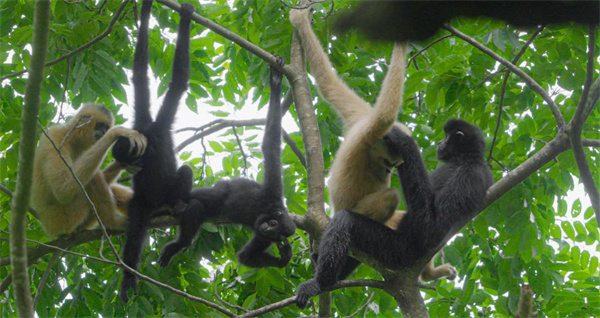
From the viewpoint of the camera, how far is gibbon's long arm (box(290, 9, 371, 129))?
24.9 ft

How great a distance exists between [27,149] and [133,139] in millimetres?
4118

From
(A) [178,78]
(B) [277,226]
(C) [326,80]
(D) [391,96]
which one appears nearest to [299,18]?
(C) [326,80]

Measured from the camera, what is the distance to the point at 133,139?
7090 millimetres

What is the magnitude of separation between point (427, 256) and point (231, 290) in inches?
151

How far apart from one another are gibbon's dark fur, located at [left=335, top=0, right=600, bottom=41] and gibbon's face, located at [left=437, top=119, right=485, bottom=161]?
17.9 feet

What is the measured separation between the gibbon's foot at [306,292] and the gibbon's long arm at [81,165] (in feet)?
8.72

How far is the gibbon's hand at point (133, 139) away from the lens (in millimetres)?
7078

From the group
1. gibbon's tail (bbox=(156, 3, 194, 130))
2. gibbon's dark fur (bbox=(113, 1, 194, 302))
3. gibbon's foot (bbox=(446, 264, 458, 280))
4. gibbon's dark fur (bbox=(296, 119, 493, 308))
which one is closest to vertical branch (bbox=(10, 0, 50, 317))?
gibbon's dark fur (bbox=(296, 119, 493, 308))

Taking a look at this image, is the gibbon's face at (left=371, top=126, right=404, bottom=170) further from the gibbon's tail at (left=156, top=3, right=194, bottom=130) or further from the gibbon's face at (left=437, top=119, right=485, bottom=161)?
the gibbon's tail at (left=156, top=3, right=194, bottom=130)

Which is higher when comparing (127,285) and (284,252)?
(284,252)

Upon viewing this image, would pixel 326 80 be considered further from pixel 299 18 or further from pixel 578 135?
pixel 578 135

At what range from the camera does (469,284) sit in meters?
7.64

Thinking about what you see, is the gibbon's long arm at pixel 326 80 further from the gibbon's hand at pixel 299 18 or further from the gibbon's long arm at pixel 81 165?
the gibbon's long arm at pixel 81 165

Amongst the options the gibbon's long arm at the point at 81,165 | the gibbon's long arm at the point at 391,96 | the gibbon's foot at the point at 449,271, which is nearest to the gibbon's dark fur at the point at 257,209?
the gibbon's long arm at the point at 81,165
